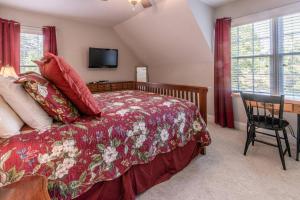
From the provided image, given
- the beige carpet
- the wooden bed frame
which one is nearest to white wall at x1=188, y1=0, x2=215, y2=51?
the wooden bed frame

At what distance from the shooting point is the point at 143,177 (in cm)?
174

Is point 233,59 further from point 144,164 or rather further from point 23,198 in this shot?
point 23,198

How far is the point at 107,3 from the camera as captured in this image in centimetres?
326

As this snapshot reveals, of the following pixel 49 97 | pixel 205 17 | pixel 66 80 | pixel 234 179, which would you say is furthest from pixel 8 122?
pixel 205 17

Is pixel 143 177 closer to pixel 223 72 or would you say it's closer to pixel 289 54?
pixel 223 72

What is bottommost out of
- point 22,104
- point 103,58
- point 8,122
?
point 8,122

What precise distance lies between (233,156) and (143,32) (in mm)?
3189

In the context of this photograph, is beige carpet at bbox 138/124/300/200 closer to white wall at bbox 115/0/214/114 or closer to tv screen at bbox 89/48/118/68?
white wall at bbox 115/0/214/114

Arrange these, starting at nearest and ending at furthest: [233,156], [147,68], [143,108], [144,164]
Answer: [144,164]
[143,108]
[233,156]
[147,68]

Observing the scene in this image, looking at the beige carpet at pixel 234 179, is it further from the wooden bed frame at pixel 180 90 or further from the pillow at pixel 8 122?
the pillow at pixel 8 122

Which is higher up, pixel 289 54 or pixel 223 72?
pixel 289 54

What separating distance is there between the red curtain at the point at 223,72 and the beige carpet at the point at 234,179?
3.33 feet

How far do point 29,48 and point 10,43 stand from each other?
413mm

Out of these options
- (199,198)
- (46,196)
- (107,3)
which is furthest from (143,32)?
(46,196)
